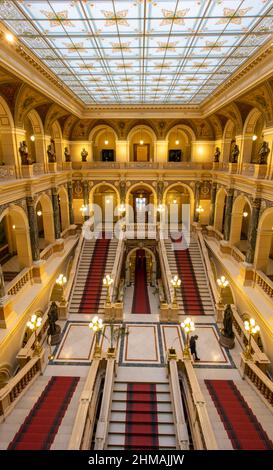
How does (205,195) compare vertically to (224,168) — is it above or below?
below

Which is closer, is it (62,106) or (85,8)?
(85,8)

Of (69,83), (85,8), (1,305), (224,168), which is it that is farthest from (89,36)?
(224,168)

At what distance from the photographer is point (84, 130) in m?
20.5

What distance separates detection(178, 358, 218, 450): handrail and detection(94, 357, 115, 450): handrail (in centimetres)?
248

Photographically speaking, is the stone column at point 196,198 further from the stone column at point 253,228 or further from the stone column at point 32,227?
the stone column at point 32,227

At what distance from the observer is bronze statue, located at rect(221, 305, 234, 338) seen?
11.8 meters

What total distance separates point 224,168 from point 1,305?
47.0 feet

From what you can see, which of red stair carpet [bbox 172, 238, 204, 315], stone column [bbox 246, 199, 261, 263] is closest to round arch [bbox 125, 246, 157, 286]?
red stair carpet [bbox 172, 238, 204, 315]

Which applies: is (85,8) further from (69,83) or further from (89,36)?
(69,83)

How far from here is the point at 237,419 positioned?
25.0 feet

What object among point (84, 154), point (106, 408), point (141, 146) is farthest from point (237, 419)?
point (141, 146)

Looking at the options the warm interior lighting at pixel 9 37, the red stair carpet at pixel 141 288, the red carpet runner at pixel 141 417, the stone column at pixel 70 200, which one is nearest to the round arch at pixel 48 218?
the stone column at pixel 70 200

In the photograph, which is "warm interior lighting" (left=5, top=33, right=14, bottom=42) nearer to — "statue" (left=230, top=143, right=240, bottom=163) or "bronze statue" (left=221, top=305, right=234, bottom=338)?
"statue" (left=230, top=143, right=240, bottom=163)

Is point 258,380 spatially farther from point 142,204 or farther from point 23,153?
point 142,204
